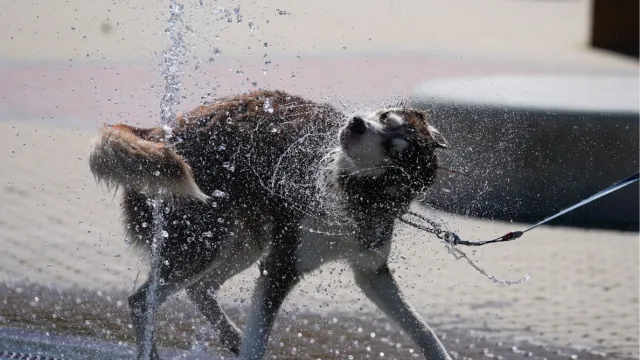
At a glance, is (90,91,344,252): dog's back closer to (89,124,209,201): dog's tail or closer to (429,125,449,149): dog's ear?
(89,124,209,201): dog's tail

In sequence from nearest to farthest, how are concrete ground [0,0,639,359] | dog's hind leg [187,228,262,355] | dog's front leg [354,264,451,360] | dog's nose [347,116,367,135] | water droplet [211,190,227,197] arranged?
dog's nose [347,116,367,135], dog's front leg [354,264,451,360], water droplet [211,190,227,197], dog's hind leg [187,228,262,355], concrete ground [0,0,639,359]

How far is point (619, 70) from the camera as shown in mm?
11562

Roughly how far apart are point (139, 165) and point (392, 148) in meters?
0.95

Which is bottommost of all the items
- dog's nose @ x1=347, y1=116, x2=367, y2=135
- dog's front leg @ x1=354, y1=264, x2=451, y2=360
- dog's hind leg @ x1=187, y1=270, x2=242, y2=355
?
dog's hind leg @ x1=187, y1=270, x2=242, y2=355

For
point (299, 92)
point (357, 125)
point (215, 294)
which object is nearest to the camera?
point (357, 125)

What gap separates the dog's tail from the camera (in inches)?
144

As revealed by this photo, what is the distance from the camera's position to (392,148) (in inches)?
142

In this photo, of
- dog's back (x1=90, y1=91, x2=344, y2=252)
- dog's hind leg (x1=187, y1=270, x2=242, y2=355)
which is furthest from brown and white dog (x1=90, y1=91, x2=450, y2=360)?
dog's hind leg (x1=187, y1=270, x2=242, y2=355)

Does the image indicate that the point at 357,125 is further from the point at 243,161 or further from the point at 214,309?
the point at 214,309

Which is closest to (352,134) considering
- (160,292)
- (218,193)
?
(218,193)

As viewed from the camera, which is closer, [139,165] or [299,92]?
[139,165]

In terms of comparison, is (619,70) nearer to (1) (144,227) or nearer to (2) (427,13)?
(2) (427,13)

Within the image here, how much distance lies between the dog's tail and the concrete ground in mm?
599

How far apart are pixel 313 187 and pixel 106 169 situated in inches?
31.9
